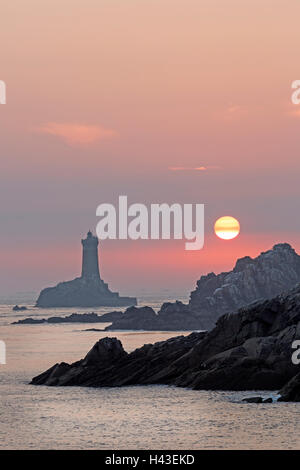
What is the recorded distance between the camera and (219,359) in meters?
111

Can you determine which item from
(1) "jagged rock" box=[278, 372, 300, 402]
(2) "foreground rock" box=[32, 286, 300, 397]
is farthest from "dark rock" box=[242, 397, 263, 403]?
(2) "foreground rock" box=[32, 286, 300, 397]

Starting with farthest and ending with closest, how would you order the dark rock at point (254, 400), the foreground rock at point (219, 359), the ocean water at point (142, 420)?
1. the foreground rock at point (219, 359)
2. the dark rock at point (254, 400)
3. the ocean water at point (142, 420)

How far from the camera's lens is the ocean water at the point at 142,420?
83.1 metres

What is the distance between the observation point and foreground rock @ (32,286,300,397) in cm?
10875

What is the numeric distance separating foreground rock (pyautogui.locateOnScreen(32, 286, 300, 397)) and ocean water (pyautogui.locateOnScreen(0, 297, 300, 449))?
90.7 inches

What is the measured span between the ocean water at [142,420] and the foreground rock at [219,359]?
2303 mm

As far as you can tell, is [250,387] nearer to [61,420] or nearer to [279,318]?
[279,318]

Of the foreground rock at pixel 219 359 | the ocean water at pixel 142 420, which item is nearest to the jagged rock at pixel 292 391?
the ocean water at pixel 142 420

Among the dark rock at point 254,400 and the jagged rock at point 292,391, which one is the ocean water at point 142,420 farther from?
the jagged rock at point 292,391
